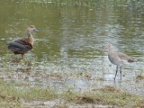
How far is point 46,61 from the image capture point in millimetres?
13227

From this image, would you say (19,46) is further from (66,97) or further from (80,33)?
(80,33)

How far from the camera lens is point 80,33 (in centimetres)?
1866

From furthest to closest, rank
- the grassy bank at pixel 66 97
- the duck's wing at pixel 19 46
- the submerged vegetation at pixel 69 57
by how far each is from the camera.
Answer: the duck's wing at pixel 19 46 → the submerged vegetation at pixel 69 57 → the grassy bank at pixel 66 97

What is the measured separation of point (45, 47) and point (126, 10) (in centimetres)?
1237

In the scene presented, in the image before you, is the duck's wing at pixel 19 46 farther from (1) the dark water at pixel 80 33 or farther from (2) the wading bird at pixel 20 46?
(1) the dark water at pixel 80 33

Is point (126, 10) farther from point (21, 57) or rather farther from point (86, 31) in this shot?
point (21, 57)

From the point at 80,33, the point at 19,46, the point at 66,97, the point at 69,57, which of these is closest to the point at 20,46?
the point at 19,46

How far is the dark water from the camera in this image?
474 inches

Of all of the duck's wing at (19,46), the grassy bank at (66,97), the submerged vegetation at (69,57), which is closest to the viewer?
the grassy bank at (66,97)

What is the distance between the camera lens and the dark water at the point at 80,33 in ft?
39.5

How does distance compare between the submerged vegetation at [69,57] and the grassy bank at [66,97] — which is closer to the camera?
the grassy bank at [66,97]

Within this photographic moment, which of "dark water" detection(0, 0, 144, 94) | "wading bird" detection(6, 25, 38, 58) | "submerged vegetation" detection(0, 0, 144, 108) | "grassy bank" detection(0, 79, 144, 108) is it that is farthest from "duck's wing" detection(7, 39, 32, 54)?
"grassy bank" detection(0, 79, 144, 108)

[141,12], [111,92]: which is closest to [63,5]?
[141,12]

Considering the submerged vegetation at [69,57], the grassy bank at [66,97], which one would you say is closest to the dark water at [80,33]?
the submerged vegetation at [69,57]
